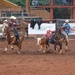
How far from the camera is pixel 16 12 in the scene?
117 ft

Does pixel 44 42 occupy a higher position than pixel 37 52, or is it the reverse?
pixel 44 42
